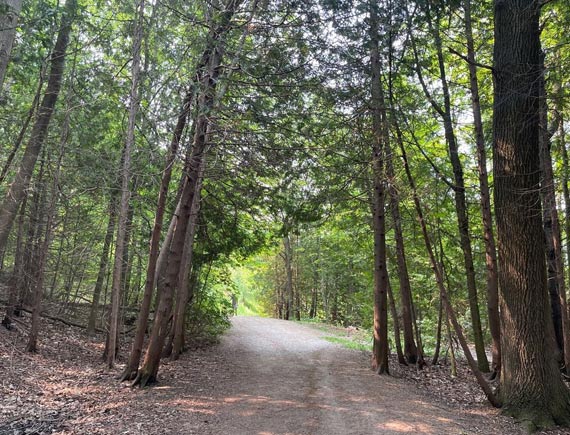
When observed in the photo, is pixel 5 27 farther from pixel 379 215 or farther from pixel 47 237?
pixel 379 215

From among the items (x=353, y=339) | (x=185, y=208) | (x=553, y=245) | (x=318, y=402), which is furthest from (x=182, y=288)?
(x=553, y=245)

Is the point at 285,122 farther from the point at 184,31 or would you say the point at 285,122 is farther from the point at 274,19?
the point at 184,31

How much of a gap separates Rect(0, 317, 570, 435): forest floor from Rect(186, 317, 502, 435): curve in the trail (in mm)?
17

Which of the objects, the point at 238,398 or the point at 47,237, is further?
the point at 47,237

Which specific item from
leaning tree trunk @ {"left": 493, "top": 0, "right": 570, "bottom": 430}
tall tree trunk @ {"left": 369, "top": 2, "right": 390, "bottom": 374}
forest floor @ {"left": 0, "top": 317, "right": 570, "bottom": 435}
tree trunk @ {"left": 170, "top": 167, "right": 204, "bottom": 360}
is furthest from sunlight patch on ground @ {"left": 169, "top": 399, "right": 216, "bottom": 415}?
leaning tree trunk @ {"left": 493, "top": 0, "right": 570, "bottom": 430}

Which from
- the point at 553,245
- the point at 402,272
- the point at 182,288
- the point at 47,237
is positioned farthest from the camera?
the point at 182,288

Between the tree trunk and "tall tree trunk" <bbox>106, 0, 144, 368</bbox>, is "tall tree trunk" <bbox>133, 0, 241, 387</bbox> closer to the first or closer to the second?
"tall tree trunk" <bbox>106, 0, 144, 368</bbox>

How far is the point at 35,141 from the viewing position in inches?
399

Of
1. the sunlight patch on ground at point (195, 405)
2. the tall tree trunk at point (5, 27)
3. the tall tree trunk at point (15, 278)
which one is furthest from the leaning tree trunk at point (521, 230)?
the tall tree trunk at point (15, 278)

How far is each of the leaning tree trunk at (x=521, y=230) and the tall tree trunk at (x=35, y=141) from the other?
852 centimetres

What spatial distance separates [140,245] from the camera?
42.1ft

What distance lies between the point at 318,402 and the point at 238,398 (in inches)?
54.9

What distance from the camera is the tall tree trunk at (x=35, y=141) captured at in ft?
30.3

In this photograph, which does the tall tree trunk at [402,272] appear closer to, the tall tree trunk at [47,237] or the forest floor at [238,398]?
the forest floor at [238,398]
